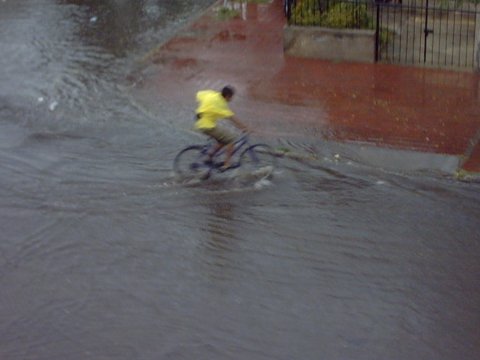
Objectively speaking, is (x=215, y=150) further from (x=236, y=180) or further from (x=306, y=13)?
(x=306, y=13)

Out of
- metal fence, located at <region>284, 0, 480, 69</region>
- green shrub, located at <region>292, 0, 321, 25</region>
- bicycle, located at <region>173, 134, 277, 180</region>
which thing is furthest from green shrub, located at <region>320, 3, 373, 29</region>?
bicycle, located at <region>173, 134, 277, 180</region>

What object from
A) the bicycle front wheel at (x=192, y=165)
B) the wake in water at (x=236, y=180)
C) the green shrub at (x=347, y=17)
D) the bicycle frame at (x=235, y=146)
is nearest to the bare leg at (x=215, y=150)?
the bicycle frame at (x=235, y=146)

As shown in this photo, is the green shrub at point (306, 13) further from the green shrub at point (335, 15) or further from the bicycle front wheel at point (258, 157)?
the bicycle front wheel at point (258, 157)

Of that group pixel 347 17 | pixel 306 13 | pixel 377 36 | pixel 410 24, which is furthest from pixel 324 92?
pixel 410 24

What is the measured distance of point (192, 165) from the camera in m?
12.4

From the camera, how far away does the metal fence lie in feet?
56.4

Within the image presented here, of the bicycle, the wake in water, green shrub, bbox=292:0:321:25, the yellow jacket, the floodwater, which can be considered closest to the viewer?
the floodwater

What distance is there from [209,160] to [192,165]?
0.83 feet

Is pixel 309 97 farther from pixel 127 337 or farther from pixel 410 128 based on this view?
pixel 127 337

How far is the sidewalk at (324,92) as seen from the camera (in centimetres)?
1391

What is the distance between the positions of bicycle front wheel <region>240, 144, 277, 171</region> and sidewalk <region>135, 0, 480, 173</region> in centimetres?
90

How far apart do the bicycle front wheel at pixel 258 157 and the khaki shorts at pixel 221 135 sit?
11.8 inches

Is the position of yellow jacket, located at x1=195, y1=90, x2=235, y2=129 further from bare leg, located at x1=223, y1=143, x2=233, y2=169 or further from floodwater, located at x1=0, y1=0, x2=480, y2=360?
floodwater, located at x1=0, y1=0, x2=480, y2=360

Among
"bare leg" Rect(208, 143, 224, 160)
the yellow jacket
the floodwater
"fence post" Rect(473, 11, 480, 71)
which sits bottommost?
the floodwater
